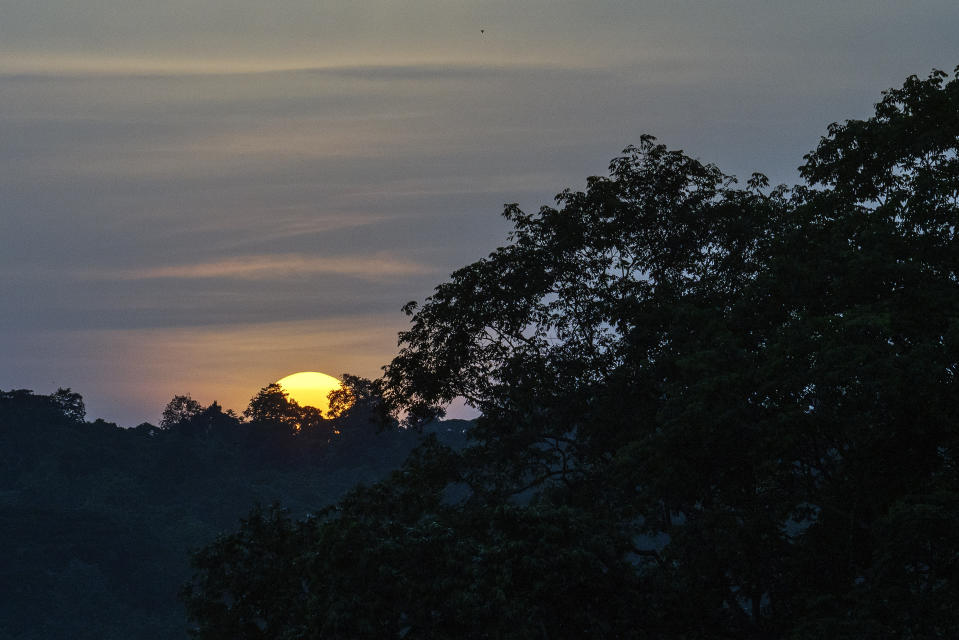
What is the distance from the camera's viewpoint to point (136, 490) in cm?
13550

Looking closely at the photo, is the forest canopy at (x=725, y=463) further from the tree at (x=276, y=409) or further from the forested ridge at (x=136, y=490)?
the tree at (x=276, y=409)

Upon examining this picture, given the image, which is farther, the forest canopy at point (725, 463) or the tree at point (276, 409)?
the tree at point (276, 409)

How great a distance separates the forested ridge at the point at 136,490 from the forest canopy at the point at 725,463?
64.6 metres

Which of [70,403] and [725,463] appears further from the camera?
[70,403]

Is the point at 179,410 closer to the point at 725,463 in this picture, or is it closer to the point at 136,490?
the point at 136,490

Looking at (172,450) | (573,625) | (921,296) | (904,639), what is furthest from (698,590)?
(172,450)

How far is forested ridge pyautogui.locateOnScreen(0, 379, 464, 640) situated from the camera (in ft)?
349

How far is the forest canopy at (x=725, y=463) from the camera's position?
19844 millimetres

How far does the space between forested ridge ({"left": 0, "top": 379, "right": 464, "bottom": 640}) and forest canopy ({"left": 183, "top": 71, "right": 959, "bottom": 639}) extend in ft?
212

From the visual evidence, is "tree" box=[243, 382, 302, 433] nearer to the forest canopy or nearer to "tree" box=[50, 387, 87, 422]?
"tree" box=[50, 387, 87, 422]

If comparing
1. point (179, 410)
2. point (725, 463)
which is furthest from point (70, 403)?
point (725, 463)

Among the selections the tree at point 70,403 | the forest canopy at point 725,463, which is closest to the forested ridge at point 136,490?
the tree at point 70,403

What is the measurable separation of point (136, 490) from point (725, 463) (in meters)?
123

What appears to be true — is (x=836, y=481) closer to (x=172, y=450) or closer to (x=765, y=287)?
(x=765, y=287)
